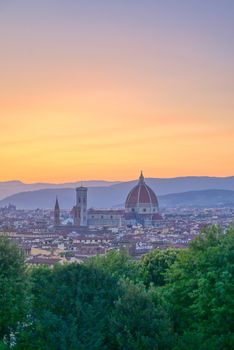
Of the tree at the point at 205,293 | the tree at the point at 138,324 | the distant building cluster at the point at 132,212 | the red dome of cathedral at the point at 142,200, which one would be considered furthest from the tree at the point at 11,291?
the red dome of cathedral at the point at 142,200

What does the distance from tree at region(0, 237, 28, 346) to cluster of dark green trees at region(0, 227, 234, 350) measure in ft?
0.08

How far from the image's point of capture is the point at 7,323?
1780cm

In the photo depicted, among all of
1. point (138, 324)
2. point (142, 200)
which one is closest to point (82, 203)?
point (142, 200)

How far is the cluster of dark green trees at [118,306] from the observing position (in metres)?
15.6

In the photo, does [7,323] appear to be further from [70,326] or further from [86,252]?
[86,252]

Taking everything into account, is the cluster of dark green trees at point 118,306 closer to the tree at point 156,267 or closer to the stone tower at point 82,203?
the tree at point 156,267

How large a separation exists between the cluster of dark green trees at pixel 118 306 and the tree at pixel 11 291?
0.08 feet

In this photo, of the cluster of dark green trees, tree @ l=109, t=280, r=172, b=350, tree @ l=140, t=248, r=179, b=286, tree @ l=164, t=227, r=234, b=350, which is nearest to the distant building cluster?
tree @ l=140, t=248, r=179, b=286

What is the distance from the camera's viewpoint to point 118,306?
630 inches

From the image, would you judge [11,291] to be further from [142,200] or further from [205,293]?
[142,200]

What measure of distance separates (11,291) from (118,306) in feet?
12.2

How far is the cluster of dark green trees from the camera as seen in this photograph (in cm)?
1562

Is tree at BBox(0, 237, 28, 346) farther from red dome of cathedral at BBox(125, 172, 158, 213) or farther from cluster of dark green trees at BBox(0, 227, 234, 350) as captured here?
red dome of cathedral at BBox(125, 172, 158, 213)

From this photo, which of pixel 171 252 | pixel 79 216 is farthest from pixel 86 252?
pixel 79 216
